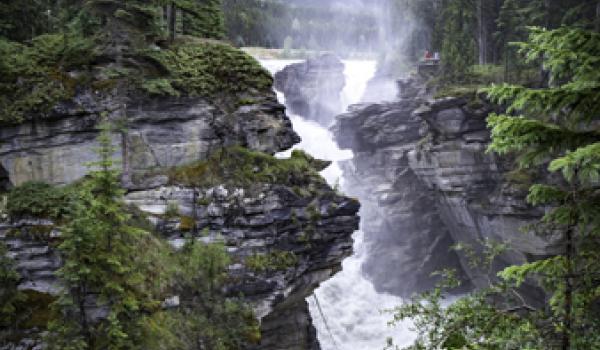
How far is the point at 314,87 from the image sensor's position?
52.4m

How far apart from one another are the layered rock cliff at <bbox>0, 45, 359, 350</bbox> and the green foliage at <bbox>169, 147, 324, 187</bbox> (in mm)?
38

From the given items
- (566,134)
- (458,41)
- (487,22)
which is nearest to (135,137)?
(566,134)

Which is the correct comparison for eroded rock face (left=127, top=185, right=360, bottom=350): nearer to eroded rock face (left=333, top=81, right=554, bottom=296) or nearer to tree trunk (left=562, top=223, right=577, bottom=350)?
eroded rock face (left=333, top=81, right=554, bottom=296)

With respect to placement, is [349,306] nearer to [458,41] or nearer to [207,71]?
[207,71]

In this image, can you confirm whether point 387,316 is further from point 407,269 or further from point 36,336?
point 36,336

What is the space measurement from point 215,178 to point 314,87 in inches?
1444

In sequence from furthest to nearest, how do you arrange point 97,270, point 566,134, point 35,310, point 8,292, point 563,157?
point 35,310 → point 8,292 → point 97,270 → point 566,134 → point 563,157

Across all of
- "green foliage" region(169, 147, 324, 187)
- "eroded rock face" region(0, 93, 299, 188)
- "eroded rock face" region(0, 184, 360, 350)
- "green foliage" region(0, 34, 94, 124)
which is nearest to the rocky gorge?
"eroded rock face" region(0, 184, 360, 350)

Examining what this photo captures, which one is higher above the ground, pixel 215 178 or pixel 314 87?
pixel 314 87

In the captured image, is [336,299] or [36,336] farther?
[336,299]

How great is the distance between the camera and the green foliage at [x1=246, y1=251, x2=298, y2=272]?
16469mm

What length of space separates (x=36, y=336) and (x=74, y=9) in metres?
15.5

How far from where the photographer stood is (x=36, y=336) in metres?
13.3

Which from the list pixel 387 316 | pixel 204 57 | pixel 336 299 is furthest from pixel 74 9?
pixel 387 316
